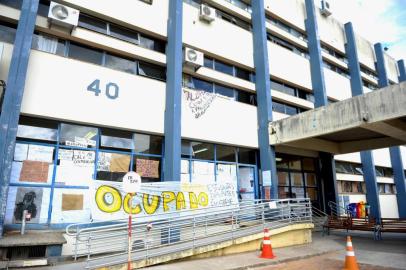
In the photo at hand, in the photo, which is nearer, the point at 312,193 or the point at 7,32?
the point at 7,32

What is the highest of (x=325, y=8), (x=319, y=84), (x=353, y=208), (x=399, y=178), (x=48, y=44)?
(x=325, y=8)

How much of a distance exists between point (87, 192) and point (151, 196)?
2.17 m

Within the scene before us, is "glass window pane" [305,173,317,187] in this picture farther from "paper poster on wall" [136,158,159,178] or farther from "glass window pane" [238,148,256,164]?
"paper poster on wall" [136,158,159,178]

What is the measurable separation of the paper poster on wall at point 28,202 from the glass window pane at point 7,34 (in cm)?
496

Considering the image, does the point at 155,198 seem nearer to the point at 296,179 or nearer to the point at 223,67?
the point at 223,67

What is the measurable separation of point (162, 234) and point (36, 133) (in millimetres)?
5314

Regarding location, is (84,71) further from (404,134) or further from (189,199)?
(404,134)

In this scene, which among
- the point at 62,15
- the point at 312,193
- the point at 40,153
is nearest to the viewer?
the point at 40,153

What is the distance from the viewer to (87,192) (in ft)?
32.5

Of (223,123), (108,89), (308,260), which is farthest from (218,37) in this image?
(308,260)

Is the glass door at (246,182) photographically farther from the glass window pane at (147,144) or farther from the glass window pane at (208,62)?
the glass window pane at (208,62)

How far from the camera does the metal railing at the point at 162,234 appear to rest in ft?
24.3

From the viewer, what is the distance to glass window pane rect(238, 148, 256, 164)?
1494 centimetres

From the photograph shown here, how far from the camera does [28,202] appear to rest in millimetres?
8898
